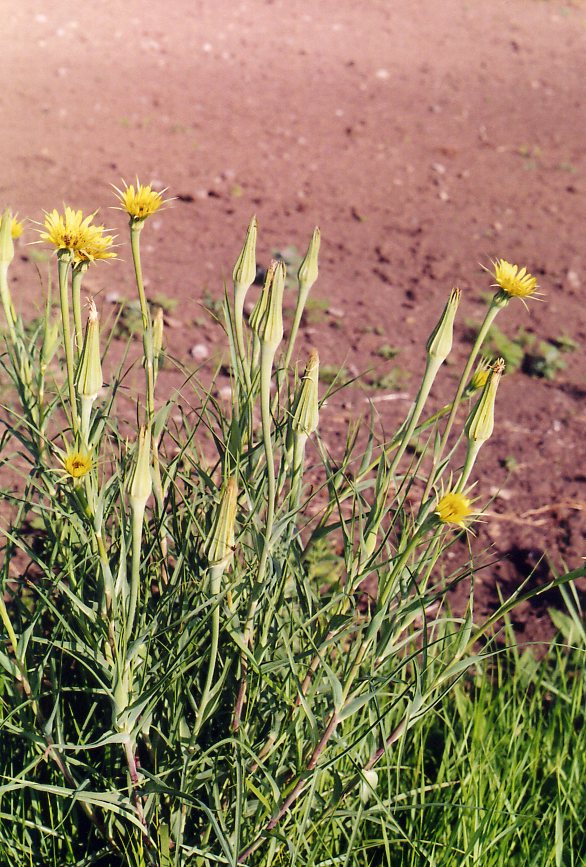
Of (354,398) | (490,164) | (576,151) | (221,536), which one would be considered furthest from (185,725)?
(576,151)

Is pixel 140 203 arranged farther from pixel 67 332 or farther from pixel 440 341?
pixel 440 341

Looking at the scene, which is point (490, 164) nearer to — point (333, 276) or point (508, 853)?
point (333, 276)

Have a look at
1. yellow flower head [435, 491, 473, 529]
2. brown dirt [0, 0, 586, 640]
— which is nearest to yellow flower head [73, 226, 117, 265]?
Answer: yellow flower head [435, 491, 473, 529]

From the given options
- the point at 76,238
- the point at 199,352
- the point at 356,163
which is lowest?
the point at 76,238

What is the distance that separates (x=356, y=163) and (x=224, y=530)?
15.3 ft

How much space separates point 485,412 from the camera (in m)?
1.19

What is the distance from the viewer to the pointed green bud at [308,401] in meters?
1.21

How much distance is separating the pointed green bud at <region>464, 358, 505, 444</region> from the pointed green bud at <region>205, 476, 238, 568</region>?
1.11 ft

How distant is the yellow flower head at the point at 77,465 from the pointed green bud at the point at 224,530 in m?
0.17

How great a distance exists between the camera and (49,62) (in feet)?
20.5

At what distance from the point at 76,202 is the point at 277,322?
3.66 m

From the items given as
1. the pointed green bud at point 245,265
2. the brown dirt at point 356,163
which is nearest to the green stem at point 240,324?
the pointed green bud at point 245,265

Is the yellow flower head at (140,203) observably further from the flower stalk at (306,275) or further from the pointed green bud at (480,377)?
the pointed green bud at (480,377)

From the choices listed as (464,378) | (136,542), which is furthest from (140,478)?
(464,378)
